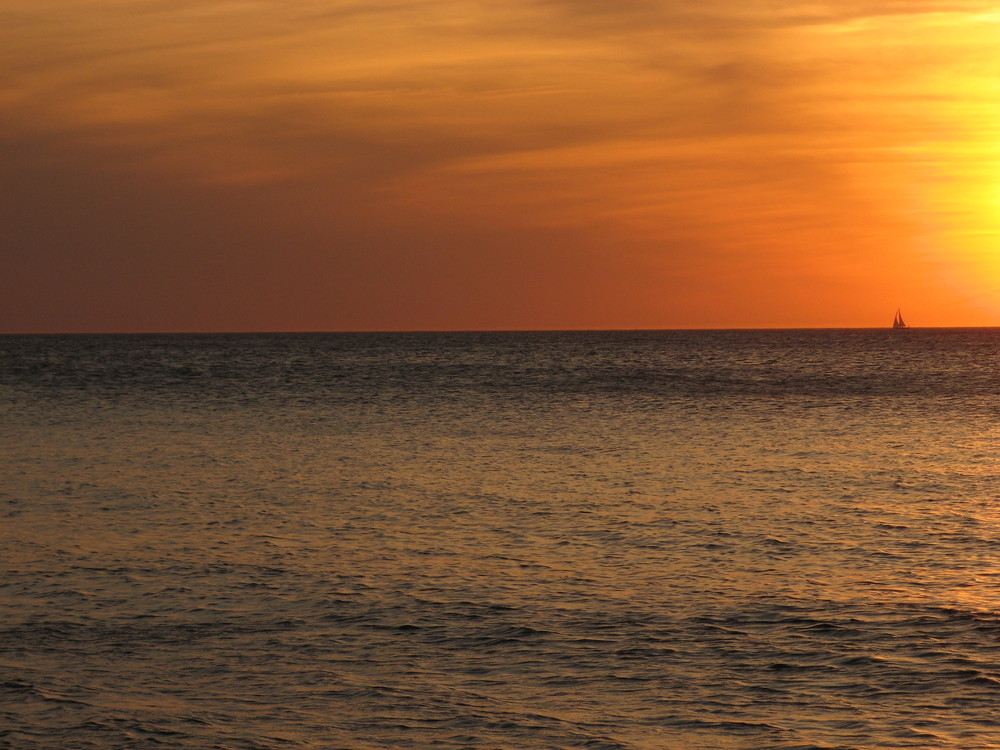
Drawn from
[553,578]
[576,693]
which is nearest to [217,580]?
[553,578]

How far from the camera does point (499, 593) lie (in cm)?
1708

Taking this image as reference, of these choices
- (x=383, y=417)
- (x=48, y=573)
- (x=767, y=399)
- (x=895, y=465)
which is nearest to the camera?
(x=48, y=573)

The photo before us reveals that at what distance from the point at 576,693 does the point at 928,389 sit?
72.5m

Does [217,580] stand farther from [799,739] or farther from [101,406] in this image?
[101,406]

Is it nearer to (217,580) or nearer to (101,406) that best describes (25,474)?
(217,580)

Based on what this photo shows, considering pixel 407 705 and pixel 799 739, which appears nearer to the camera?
pixel 799 739

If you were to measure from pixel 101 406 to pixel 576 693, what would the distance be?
177ft

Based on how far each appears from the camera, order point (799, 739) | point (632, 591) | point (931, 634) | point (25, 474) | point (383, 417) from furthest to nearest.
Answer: point (383, 417), point (25, 474), point (632, 591), point (931, 634), point (799, 739)

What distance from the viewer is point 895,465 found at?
34.9m

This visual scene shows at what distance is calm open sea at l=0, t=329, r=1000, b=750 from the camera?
459 inches

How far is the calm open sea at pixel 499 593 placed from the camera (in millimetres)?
11656

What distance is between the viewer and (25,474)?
104 feet

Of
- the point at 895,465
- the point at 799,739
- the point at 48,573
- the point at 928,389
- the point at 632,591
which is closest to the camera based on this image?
the point at 799,739

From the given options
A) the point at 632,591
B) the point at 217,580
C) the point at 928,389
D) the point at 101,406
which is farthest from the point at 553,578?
the point at 928,389
